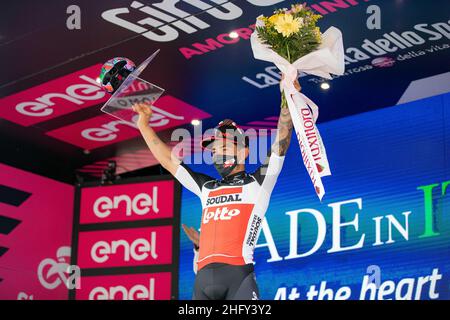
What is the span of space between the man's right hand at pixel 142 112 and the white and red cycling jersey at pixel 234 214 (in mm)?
526

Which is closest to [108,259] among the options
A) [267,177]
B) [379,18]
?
[379,18]

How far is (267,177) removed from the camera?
4.15 meters

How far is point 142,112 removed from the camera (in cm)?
450

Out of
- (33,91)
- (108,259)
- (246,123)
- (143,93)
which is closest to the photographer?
(143,93)

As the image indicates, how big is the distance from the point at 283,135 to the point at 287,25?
0.57 metres

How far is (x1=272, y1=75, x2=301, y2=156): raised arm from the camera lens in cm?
412

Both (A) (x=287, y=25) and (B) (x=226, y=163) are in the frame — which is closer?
(A) (x=287, y=25)

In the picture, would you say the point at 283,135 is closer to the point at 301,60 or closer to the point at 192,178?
the point at 301,60

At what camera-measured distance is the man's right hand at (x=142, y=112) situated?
4477 millimetres

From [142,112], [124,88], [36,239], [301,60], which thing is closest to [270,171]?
[301,60]

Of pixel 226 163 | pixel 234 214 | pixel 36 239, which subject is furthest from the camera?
pixel 36 239

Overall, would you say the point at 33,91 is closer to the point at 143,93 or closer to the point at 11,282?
the point at 11,282

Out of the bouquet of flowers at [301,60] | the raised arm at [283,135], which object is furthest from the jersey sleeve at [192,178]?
the bouquet of flowers at [301,60]
